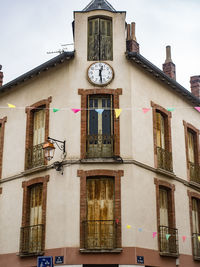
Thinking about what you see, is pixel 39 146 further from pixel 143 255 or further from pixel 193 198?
pixel 193 198

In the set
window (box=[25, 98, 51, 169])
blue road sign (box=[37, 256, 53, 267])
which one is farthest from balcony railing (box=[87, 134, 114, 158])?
blue road sign (box=[37, 256, 53, 267])

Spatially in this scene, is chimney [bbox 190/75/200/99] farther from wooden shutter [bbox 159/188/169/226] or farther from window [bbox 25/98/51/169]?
window [bbox 25/98/51/169]

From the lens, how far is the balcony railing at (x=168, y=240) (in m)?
17.0

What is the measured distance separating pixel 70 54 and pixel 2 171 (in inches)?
221

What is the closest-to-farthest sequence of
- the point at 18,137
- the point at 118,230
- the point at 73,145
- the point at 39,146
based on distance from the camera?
the point at 118,230, the point at 73,145, the point at 39,146, the point at 18,137

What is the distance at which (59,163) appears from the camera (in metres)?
16.7

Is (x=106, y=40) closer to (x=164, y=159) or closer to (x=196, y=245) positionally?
(x=164, y=159)

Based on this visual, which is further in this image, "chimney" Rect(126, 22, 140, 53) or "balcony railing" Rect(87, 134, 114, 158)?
"chimney" Rect(126, 22, 140, 53)

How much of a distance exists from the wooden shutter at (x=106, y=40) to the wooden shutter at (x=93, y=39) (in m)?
0.16

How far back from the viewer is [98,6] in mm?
19766

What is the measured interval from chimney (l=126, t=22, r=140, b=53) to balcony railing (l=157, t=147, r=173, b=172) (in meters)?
4.38

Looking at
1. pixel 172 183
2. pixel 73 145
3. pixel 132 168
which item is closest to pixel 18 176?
pixel 73 145

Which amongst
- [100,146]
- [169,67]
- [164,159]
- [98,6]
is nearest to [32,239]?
[100,146]

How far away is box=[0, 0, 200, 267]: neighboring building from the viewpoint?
52.6ft
